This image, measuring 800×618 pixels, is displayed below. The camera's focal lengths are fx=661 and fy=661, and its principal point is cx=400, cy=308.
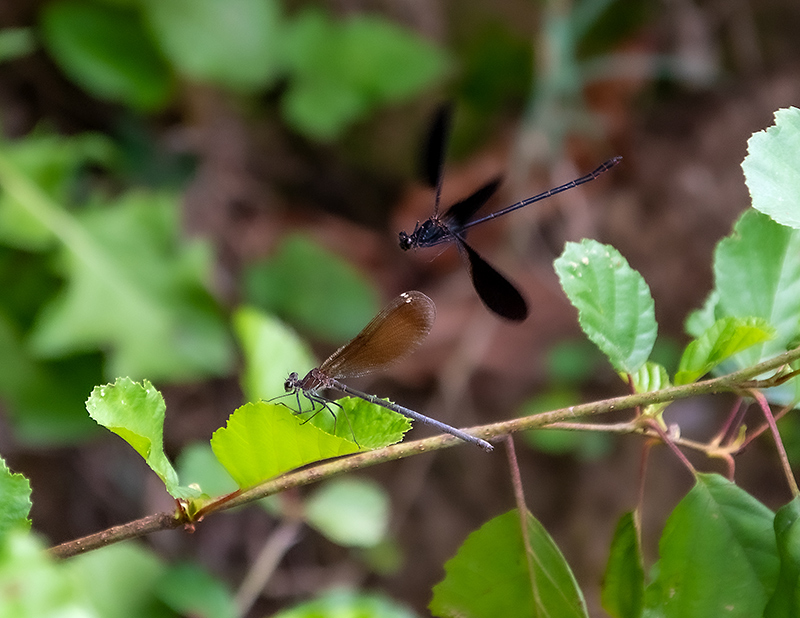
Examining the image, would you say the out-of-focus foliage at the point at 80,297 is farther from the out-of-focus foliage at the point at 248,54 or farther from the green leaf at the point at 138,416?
the green leaf at the point at 138,416

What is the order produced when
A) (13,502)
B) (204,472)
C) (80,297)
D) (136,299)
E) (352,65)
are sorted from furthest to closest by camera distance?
(352,65)
(136,299)
(80,297)
(204,472)
(13,502)

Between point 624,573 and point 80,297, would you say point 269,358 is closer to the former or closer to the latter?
point 624,573

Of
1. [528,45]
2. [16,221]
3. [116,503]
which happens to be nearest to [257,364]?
[16,221]

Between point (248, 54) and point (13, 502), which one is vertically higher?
point (248, 54)

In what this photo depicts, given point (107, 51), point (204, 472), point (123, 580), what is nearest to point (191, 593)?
point (123, 580)

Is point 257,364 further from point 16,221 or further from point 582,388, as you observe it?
point 582,388

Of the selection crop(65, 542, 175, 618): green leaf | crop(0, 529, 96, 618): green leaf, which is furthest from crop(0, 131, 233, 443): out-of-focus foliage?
crop(0, 529, 96, 618): green leaf

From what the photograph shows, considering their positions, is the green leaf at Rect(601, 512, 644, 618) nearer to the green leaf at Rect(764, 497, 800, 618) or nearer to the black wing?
the green leaf at Rect(764, 497, 800, 618)
